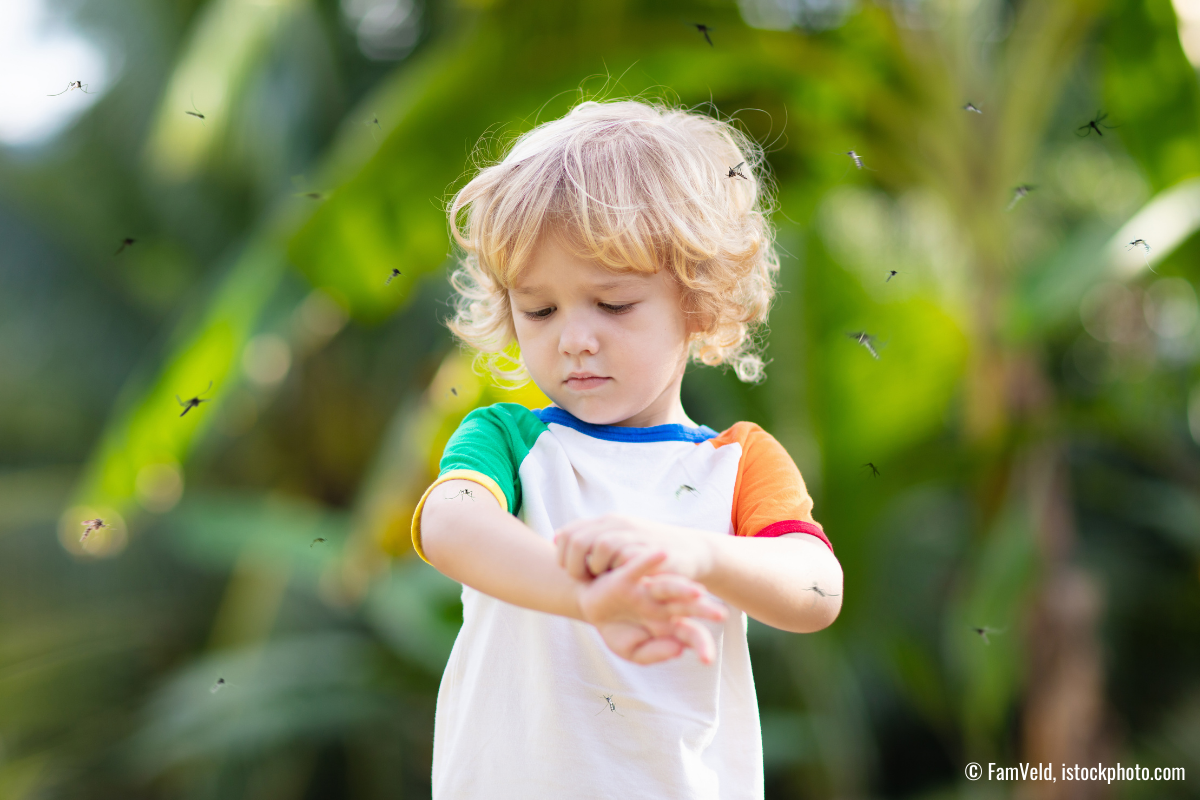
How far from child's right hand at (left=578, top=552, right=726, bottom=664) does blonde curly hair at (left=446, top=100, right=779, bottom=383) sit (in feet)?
0.80

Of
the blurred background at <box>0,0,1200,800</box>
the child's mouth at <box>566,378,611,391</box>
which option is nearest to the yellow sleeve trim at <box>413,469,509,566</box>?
the child's mouth at <box>566,378,611,391</box>

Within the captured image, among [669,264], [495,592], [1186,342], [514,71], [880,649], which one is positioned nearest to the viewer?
[495,592]

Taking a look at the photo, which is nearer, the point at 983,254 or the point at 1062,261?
the point at 1062,261

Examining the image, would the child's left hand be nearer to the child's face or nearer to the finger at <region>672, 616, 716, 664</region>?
the finger at <region>672, 616, 716, 664</region>

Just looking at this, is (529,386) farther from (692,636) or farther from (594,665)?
(692,636)

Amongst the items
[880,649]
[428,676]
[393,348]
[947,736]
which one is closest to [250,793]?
[428,676]

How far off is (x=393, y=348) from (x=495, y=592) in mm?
3875

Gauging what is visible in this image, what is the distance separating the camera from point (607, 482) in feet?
2.36

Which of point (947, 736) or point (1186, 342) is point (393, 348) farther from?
point (1186, 342)

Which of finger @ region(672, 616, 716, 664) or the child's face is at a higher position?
the child's face

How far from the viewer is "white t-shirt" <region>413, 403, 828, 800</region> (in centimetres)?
69

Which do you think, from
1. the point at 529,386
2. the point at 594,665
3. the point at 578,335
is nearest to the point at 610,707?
the point at 594,665

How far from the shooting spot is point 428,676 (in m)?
3.12

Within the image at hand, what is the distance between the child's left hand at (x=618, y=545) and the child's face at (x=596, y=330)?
0.16m
